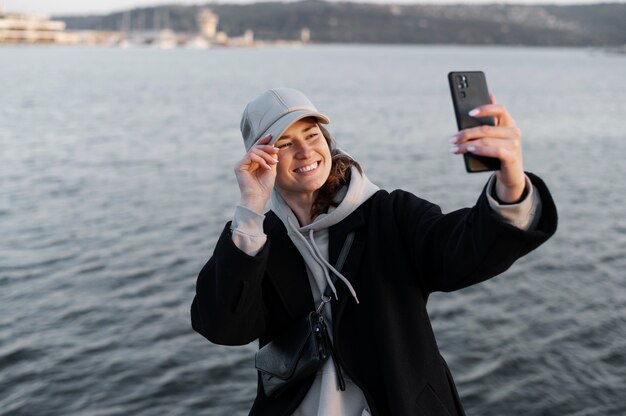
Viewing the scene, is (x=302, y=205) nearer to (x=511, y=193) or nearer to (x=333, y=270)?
(x=333, y=270)

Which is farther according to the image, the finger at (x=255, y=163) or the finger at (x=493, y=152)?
the finger at (x=255, y=163)

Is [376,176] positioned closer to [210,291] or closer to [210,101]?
[210,291]

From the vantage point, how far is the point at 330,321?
295 centimetres

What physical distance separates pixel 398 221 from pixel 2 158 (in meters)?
20.6

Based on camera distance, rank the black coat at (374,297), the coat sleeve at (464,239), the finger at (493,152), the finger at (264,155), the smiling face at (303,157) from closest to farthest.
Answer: the finger at (493,152)
the coat sleeve at (464,239)
the black coat at (374,297)
the finger at (264,155)
the smiling face at (303,157)

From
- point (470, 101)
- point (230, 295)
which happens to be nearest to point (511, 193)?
point (470, 101)

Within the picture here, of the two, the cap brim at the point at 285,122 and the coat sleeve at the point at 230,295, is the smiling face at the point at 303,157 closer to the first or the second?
the cap brim at the point at 285,122

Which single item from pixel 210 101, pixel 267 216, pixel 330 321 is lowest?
pixel 210 101

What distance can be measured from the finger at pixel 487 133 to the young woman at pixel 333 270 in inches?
13.1

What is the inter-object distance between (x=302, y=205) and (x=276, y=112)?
0.41 meters

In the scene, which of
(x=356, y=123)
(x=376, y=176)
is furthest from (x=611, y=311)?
(x=356, y=123)

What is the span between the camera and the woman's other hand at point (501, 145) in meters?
2.29

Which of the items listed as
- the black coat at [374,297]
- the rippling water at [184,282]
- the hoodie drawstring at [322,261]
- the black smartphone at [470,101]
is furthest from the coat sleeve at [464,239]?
the rippling water at [184,282]

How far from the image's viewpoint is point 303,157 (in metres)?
3.04
